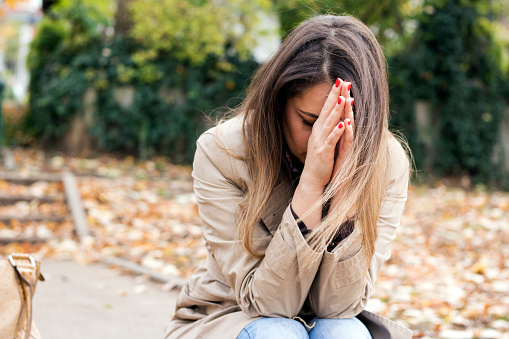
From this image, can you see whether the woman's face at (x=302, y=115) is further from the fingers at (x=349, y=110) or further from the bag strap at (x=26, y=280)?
the bag strap at (x=26, y=280)

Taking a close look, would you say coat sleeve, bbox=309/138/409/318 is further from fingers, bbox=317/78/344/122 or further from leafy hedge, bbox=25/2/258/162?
leafy hedge, bbox=25/2/258/162

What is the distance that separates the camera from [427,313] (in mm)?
3459

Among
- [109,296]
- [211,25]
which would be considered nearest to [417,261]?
[109,296]

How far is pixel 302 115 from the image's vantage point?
1.80m

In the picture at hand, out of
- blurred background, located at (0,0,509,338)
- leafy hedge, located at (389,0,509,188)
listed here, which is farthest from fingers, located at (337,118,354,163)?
leafy hedge, located at (389,0,509,188)

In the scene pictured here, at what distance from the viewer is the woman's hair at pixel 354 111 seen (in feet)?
5.61

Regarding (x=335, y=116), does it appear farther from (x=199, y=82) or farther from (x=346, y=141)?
(x=199, y=82)

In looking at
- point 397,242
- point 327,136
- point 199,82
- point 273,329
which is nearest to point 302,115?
point 327,136

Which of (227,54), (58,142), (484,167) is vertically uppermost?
(227,54)

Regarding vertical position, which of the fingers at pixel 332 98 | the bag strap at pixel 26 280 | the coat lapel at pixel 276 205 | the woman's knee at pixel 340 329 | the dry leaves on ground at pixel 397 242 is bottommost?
the dry leaves on ground at pixel 397 242

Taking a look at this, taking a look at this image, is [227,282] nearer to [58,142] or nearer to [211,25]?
[211,25]

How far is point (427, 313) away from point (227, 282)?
6.55 feet

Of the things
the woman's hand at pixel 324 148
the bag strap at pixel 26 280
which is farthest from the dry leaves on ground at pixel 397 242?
the bag strap at pixel 26 280

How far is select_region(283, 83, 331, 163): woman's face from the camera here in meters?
1.75
